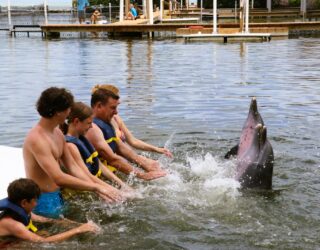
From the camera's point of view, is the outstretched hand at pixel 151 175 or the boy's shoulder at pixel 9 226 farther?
the outstretched hand at pixel 151 175

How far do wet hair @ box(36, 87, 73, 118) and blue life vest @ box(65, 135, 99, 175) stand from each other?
0.85 m

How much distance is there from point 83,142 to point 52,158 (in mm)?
1047

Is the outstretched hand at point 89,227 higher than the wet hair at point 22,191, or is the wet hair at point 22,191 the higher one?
the wet hair at point 22,191

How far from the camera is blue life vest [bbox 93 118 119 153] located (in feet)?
24.1

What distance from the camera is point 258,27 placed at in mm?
37250

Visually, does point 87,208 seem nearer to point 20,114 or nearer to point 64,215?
point 64,215

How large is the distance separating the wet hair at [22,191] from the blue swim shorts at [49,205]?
743 millimetres

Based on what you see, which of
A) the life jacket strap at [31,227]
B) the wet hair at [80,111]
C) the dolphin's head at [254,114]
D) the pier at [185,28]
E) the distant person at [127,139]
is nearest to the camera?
the life jacket strap at [31,227]

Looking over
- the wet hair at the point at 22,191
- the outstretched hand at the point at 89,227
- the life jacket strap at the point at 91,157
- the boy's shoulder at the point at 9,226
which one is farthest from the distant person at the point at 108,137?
the boy's shoulder at the point at 9,226

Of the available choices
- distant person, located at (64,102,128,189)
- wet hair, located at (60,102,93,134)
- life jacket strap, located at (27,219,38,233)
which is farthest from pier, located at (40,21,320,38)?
life jacket strap, located at (27,219,38,233)

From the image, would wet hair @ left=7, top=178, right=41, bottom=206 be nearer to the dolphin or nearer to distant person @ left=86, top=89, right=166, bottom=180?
distant person @ left=86, top=89, right=166, bottom=180

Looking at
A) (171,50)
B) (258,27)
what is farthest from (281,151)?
(258,27)

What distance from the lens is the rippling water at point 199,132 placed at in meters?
5.90

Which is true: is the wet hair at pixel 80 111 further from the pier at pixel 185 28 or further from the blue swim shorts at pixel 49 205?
the pier at pixel 185 28
